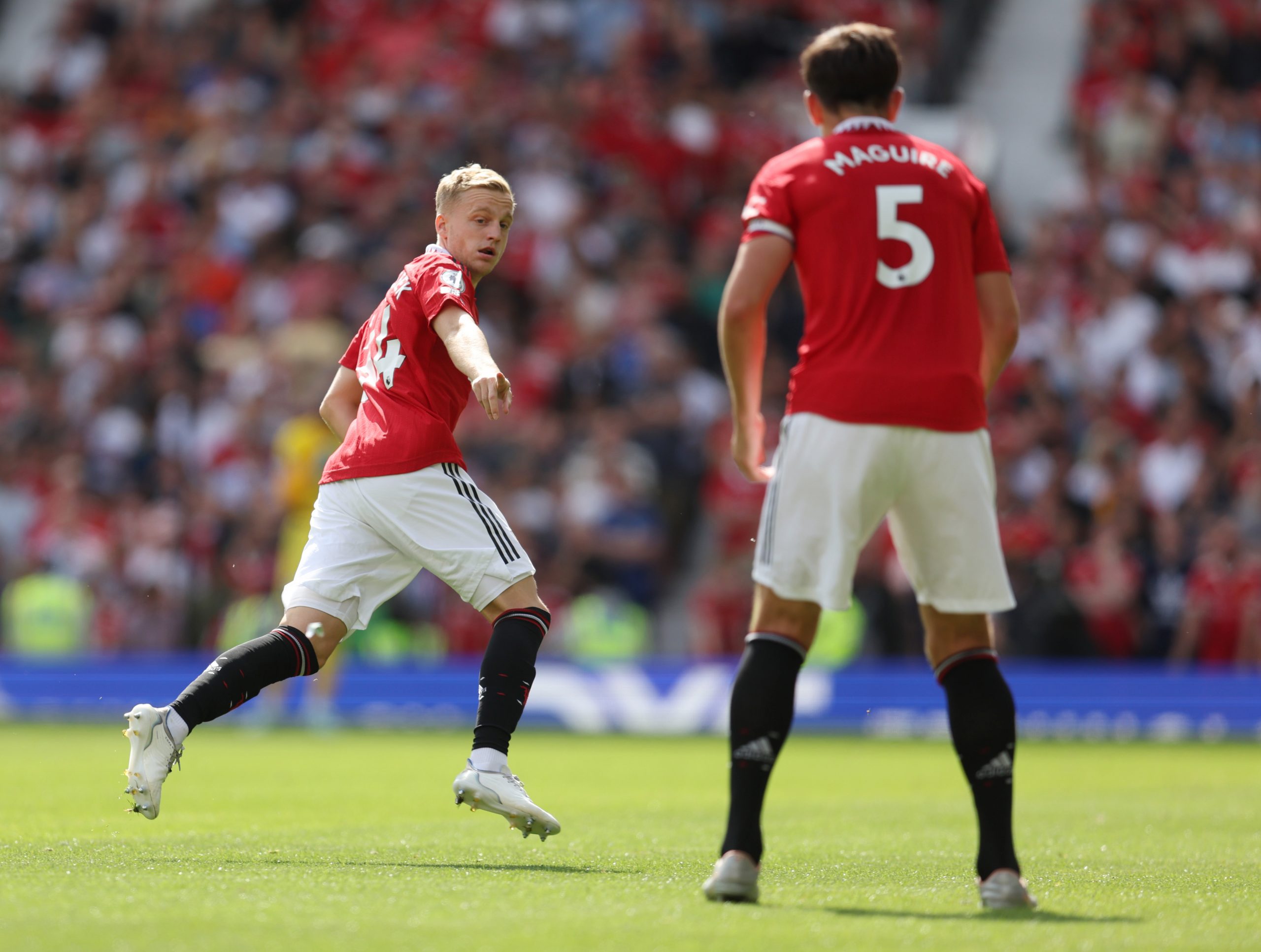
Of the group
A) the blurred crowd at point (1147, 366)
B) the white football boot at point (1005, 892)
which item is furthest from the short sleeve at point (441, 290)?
the blurred crowd at point (1147, 366)

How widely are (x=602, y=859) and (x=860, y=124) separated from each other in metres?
2.50

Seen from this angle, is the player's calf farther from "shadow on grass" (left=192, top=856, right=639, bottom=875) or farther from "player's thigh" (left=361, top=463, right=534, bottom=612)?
"player's thigh" (left=361, top=463, right=534, bottom=612)

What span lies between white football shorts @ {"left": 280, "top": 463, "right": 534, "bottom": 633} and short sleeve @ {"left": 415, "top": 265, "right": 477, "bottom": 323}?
53cm

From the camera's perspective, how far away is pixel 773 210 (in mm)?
4590

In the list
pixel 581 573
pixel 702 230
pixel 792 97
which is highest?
pixel 792 97

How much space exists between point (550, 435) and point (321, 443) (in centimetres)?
364

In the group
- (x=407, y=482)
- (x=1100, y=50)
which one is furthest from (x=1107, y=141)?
(x=407, y=482)

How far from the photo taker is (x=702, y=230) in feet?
60.0

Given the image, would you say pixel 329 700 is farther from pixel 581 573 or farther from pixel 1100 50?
pixel 1100 50

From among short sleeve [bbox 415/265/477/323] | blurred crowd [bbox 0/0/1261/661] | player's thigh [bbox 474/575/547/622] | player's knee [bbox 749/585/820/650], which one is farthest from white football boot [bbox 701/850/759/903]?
blurred crowd [bbox 0/0/1261/661]

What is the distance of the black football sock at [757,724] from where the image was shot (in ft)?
14.8

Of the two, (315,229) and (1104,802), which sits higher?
(315,229)

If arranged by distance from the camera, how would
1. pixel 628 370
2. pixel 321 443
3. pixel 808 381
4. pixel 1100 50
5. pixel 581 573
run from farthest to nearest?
1. pixel 1100 50
2. pixel 628 370
3. pixel 581 573
4. pixel 321 443
5. pixel 808 381

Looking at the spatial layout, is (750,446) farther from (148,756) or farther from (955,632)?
(148,756)
